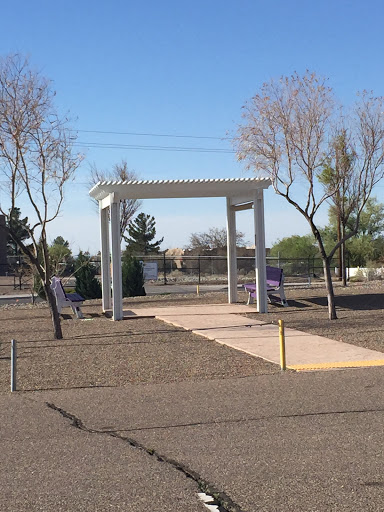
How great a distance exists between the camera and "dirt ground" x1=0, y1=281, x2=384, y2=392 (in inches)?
443

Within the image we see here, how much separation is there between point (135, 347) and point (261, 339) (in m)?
2.67

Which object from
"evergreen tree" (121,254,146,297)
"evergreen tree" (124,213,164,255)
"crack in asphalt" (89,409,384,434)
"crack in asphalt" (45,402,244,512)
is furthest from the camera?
"evergreen tree" (124,213,164,255)

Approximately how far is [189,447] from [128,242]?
2305 inches

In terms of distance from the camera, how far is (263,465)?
245 inches

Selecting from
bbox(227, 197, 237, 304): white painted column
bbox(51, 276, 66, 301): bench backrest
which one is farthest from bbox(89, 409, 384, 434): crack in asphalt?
bbox(227, 197, 237, 304): white painted column

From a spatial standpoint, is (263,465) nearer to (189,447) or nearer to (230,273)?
(189,447)

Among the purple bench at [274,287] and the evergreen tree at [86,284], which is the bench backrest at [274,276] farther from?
the evergreen tree at [86,284]

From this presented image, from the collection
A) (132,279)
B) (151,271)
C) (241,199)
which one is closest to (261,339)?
(241,199)

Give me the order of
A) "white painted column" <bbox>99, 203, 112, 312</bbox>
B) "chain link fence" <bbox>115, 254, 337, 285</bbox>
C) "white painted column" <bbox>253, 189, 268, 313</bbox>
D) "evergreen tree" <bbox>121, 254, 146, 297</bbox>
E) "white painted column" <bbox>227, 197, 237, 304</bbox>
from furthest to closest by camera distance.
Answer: "chain link fence" <bbox>115, 254, 337, 285</bbox> → "evergreen tree" <bbox>121, 254, 146, 297</bbox> → "white painted column" <bbox>227, 197, 237, 304</bbox> → "white painted column" <bbox>99, 203, 112, 312</bbox> → "white painted column" <bbox>253, 189, 268, 313</bbox>

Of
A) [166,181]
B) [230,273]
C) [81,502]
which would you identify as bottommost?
[81,502]

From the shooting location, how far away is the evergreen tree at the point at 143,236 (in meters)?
65.8

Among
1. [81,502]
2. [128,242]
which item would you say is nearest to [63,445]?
[81,502]

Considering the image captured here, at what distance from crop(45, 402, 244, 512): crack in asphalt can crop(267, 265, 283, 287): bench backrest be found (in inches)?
552

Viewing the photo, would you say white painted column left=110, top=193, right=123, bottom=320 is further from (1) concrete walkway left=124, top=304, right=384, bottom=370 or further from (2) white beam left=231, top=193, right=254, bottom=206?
(2) white beam left=231, top=193, right=254, bottom=206
